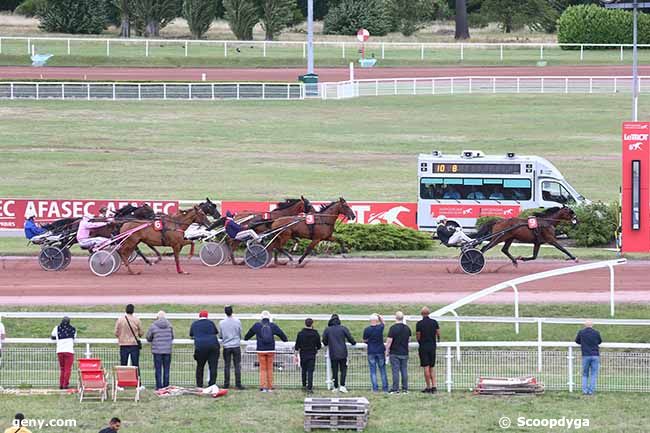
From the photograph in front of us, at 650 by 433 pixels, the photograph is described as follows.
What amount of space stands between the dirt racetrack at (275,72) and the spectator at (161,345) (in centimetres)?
4129

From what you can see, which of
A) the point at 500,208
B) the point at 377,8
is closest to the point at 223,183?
the point at 500,208

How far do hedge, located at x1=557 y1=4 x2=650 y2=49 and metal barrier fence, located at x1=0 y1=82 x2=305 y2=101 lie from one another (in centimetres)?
2163

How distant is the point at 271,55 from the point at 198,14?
848cm

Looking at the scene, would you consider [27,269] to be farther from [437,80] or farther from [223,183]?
[437,80]

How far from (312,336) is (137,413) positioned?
93.0 inches

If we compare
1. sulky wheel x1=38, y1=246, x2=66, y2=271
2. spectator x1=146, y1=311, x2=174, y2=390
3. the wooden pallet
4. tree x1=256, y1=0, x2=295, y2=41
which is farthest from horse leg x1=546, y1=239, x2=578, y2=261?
tree x1=256, y1=0, x2=295, y2=41

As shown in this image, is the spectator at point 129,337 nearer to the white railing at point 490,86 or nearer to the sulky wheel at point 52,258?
the sulky wheel at point 52,258

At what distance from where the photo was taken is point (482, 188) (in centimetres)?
3119

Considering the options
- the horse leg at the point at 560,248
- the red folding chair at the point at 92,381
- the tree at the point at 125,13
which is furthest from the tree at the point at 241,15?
the red folding chair at the point at 92,381

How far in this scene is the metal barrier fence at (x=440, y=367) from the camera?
17.3 meters

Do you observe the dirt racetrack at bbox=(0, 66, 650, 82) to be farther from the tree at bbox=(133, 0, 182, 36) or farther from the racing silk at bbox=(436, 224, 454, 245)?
the racing silk at bbox=(436, 224, 454, 245)

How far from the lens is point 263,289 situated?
76.2 feet

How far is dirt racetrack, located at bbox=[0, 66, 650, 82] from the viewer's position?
5912 centimetres

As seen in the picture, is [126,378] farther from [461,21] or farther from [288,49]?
[461,21]
